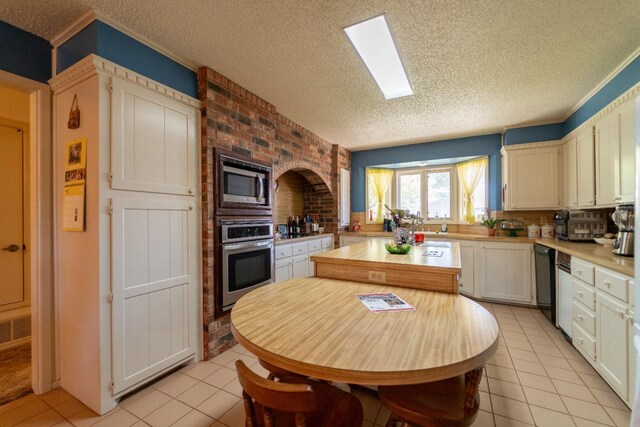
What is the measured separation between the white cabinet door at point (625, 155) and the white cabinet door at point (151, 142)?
3.56 metres

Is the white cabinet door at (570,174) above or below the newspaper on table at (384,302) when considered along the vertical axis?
above

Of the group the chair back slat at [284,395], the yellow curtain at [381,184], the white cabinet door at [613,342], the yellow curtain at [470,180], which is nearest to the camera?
the chair back slat at [284,395]

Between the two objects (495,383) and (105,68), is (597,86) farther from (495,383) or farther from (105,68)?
(105,68)

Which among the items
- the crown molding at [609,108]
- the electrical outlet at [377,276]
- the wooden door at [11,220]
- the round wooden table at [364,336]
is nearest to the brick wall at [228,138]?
the round wooden table at [364,336]

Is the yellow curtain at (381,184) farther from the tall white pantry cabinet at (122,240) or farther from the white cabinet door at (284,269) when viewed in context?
the tall white pantry cabinet at (122,240)

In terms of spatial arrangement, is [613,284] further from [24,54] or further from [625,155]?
[24,54]

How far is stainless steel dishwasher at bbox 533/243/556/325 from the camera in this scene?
9.78 ft

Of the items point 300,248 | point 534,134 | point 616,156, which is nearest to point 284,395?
point 300,248

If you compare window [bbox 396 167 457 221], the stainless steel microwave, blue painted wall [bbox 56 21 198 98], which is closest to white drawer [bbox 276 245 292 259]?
the stainless steel microwave

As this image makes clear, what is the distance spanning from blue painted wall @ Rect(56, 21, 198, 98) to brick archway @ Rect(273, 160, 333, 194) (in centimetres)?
145

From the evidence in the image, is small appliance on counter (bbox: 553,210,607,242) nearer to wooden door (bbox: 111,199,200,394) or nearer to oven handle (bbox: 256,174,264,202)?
oven handle (bbox: 256,174,264,202)

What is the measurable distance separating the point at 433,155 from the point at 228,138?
11.5 feet

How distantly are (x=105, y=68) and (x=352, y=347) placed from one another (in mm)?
2203

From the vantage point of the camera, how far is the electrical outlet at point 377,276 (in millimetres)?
1783
